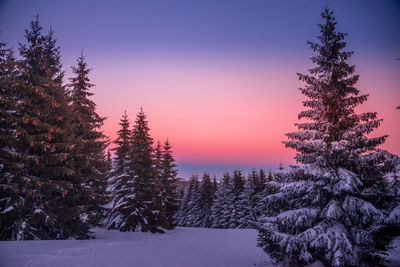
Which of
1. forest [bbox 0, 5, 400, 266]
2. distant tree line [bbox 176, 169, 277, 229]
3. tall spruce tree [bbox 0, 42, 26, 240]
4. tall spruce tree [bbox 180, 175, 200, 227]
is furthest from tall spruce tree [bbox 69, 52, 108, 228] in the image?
tall spruce tree [bbox 180, 175, 200, 227]

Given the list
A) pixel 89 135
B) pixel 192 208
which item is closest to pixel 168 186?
pixel 89 135

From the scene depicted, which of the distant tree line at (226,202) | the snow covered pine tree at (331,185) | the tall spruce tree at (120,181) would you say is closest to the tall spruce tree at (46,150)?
the tall spruce tree at (120,181)

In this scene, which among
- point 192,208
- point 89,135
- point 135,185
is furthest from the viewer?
point 192,208

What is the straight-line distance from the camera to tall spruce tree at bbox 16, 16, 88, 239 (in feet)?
40.7

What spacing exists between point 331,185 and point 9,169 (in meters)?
15.2

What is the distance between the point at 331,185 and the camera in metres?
9.04

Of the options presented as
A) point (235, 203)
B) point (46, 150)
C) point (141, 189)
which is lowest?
point (235, 203)

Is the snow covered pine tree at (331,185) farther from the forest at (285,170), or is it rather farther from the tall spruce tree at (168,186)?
the tall spruce tree at (168,186)

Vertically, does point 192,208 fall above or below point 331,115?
below

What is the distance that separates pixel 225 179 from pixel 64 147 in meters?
43.3

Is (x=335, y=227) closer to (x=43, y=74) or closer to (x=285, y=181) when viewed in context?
(x=285, y=181)

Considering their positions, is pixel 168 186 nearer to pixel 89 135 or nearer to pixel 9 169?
pixel 89 135

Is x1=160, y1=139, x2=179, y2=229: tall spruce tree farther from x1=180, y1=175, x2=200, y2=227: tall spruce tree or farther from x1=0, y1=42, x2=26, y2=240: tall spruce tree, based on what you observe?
x1=180, y1=175, x2=200, y2=227: tall spruce tree

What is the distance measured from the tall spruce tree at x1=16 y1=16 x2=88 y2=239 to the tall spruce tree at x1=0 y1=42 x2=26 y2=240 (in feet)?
1.16
